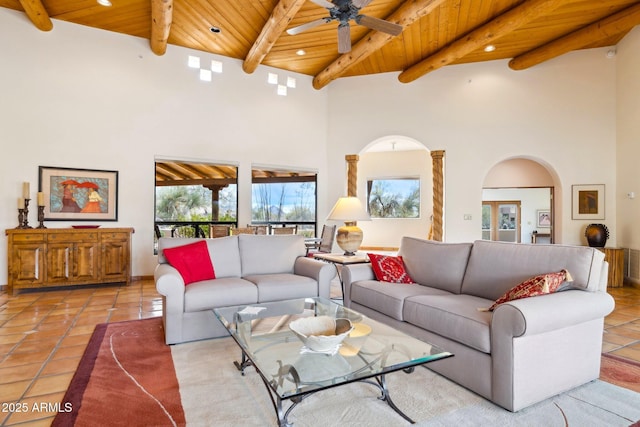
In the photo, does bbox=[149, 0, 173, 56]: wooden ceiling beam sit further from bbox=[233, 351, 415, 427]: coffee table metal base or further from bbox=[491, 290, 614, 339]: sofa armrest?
bbox=[491, 290, 614, 339]: sofa armrest

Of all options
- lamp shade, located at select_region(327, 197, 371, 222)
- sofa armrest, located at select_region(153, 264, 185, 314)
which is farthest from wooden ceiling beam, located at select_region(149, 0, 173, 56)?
sofa armrest, located at select_region(153, 264, 185, 314)

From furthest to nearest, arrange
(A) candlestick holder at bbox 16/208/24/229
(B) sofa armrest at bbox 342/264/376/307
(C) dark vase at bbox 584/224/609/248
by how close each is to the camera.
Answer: (C) dark vase at bbox 584/224/609/248, (A) candlestick holder at bbox 16/208/24/229, (B) sofa armrest at bbox 342/264/376/307

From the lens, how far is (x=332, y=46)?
5867 millimetres

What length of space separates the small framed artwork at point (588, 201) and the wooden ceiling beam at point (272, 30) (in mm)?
5344

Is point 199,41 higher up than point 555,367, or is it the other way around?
point 199,41

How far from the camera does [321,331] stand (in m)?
2.05

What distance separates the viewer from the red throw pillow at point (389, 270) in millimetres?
3320

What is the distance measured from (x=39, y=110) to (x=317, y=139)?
4.55 metres

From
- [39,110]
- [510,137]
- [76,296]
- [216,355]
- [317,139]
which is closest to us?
[216,355]

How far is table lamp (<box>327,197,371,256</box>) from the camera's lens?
3887mm

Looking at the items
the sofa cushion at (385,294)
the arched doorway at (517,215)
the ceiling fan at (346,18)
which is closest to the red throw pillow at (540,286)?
the sofa cushion at (385,294)

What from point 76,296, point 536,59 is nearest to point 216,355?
point 76,296

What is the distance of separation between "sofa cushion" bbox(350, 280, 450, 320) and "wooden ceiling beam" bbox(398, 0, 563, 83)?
12.7 feet

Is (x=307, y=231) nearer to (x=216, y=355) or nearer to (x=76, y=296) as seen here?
(x=76, y=296)
